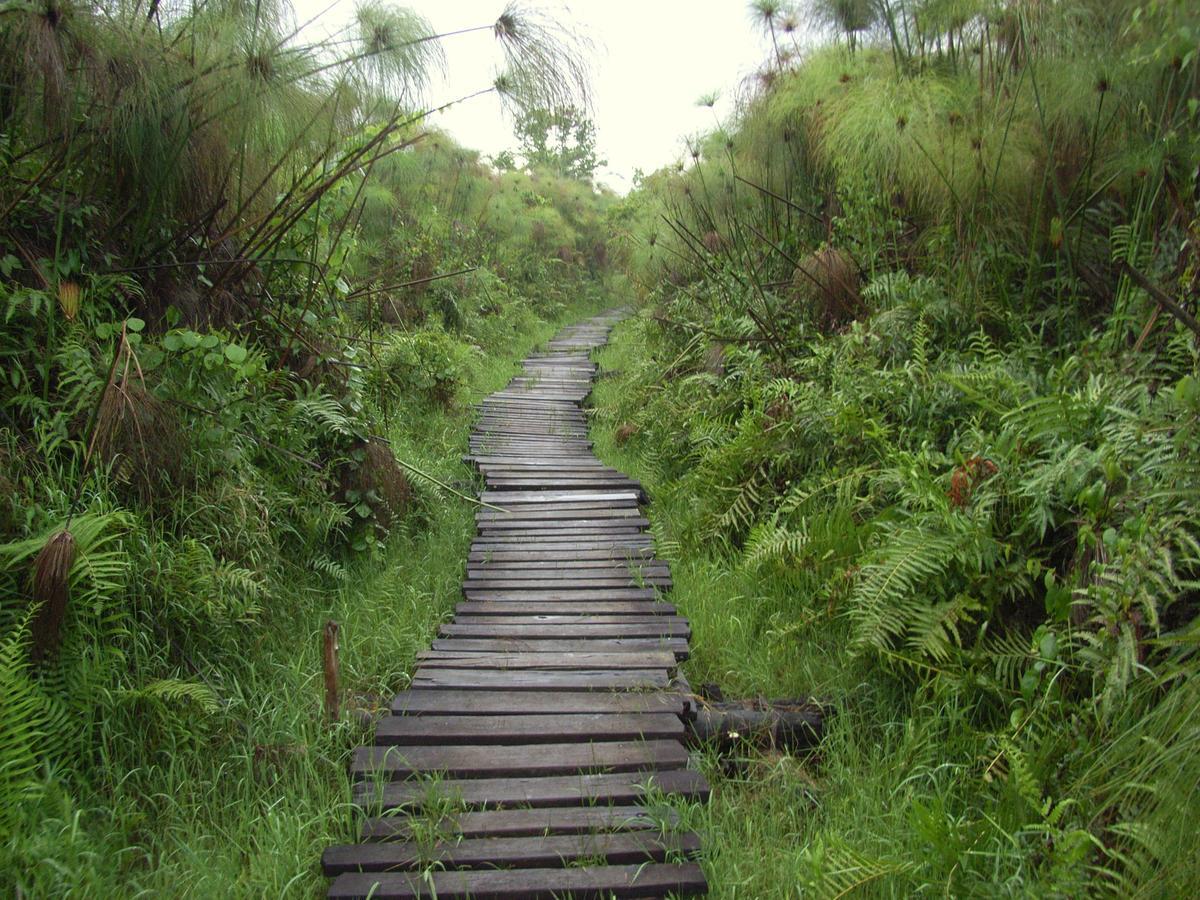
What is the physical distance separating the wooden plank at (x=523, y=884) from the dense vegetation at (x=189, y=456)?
0.75 ft

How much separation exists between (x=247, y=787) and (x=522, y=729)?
3.07 ft

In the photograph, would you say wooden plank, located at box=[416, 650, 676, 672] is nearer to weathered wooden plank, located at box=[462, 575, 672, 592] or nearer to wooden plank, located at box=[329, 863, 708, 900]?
weathered wooden plank, located at box=[462, 575, 672, 592]

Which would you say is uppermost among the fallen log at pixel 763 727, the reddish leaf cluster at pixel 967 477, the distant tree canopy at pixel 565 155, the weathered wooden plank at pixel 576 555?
the distant tree canopy at pixel 565 155

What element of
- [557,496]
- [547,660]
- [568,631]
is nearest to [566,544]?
[557,496]

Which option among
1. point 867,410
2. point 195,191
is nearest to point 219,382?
point 195,191

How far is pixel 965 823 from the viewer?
230cm

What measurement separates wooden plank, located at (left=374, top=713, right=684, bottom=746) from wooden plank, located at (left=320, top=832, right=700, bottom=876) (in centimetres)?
54

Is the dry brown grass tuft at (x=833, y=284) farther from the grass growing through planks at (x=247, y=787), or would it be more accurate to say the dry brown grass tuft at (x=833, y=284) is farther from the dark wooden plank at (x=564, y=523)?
the grass growing through planks at (x=247, y=787)

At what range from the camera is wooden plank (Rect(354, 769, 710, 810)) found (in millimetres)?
2623

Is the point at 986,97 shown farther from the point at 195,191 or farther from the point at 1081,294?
the point at 195,191

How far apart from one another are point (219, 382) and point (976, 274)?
388 centimetres

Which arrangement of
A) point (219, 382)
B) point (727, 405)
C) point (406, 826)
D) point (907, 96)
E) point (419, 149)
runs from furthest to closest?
1. point (419, 149)
2. point (727, 405)
3. point (907, 96)
4. point (219, 382)
5. point (406, 826)

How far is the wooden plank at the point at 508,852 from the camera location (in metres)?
2.35

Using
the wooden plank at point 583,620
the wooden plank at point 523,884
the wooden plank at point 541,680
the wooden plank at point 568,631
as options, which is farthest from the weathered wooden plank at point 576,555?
the wooden plank at point 523,884
